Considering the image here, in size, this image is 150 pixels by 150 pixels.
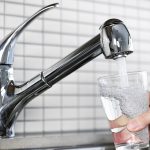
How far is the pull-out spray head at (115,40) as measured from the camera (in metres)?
0.70

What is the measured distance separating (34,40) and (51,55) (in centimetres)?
6

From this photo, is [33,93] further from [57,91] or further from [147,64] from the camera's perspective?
[147,64]

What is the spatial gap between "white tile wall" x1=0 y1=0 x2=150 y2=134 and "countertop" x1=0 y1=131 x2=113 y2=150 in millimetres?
49

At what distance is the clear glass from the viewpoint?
70 cm

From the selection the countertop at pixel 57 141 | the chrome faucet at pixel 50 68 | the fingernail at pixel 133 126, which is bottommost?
the countertop at pixel 57 141

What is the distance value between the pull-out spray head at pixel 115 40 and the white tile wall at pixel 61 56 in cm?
31

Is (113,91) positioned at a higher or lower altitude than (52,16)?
lower

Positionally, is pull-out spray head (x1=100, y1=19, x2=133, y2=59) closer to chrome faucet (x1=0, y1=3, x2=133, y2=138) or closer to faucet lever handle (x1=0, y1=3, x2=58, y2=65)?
chrome faucet (x1=0, y1=3, x2=133, y2=138)

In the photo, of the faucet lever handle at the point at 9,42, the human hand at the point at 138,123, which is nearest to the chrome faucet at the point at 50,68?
the faucet lever handle at the point at 9,42

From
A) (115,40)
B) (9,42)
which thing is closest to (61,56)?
(9,42)

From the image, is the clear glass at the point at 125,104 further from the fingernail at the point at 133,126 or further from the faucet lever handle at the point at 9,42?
the faucet lever handle at the point at 9,42

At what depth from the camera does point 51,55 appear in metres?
1.02

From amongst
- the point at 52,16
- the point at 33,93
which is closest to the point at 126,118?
the point at 33,93

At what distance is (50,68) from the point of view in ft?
2.58
